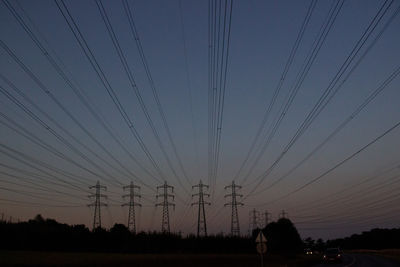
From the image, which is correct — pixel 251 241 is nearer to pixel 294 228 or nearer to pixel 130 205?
pixel 130 205

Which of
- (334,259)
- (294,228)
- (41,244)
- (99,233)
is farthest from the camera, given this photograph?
(294,228)

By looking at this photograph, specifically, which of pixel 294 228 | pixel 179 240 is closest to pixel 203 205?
pixel 179 240

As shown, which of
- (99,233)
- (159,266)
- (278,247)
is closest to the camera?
(159,266)

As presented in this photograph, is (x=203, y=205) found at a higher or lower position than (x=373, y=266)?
higher

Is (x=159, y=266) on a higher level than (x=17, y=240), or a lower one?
lower

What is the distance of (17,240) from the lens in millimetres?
82875

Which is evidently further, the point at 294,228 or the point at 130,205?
the point at 294,228

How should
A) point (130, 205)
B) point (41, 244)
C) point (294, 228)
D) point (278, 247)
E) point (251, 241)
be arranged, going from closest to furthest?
point (130, 205) < point (41, 244) < point (251, 241) < point (278, 247) < point (294, 228)

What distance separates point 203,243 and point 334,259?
34732 millimetres

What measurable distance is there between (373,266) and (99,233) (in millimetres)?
52595

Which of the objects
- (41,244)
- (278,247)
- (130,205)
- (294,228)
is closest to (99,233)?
(41,244)

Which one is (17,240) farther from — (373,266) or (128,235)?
(373,266)

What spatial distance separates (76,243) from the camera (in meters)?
90.9

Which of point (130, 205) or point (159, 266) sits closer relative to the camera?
point (159, 266)
